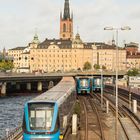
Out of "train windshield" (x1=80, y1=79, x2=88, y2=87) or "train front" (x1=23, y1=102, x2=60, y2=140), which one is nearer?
"train front" (x1=23, y1=102, x2=60, y2=140)

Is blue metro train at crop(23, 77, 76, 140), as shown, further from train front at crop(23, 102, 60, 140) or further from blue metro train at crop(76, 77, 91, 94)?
blue metro train at crop(76, 77, 91, 94)

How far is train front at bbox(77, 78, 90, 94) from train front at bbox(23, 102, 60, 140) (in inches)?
2140

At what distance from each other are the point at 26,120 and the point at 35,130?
857 mm

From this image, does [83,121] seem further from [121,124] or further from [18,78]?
[18,78]

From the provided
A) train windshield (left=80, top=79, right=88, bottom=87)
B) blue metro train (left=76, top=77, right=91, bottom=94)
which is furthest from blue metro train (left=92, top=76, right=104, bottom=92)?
train windshield (left=80, top=79, right=88, bottom=87)

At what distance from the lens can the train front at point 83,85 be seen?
82.4 meters

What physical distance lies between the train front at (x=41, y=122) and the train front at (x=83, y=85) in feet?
178

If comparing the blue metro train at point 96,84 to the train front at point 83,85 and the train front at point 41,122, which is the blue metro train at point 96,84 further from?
the train front at point 41,122

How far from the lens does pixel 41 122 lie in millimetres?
27672

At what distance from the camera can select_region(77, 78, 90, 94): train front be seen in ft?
270

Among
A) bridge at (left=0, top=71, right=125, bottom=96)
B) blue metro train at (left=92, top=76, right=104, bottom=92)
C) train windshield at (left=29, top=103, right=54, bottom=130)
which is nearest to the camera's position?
train windshield at (left=29, top=103, right=54, bottom=130)

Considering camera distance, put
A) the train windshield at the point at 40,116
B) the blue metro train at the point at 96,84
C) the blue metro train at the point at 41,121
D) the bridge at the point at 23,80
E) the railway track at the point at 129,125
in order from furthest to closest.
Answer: the bridge at the point at 23,80 → the blue metro train at the point at 96,84 → the railway track at the point at 129,125 → the train windshield at the point at 40,116 → the blue metro train at the point at 41,121

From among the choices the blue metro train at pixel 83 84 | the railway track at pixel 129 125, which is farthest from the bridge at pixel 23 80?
the railway track at pixel 129 125

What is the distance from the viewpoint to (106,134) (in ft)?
121
